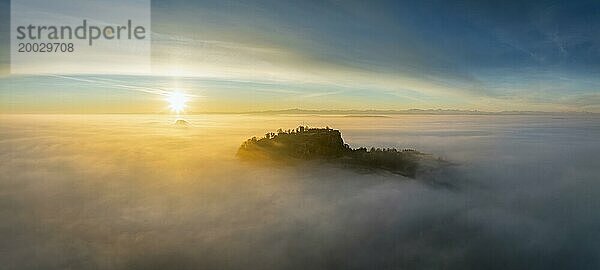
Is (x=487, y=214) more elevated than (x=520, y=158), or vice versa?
(x=520, y=158)

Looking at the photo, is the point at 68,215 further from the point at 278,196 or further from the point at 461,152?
the point at 461,152

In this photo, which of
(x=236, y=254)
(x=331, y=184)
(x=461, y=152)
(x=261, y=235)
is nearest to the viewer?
(x=236, y=254)

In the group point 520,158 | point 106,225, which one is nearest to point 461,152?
point 520,158

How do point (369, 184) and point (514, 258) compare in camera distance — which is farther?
point (369, 184)

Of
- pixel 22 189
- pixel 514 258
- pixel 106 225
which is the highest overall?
pixel 22 189

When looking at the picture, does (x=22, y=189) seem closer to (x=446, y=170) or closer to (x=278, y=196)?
(x=278, y=196)

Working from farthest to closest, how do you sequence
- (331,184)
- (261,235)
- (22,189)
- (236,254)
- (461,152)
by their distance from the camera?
1. (461,152)
2. (331,184)
3. (22,189)
4. (261,235)
5. (236,254)
